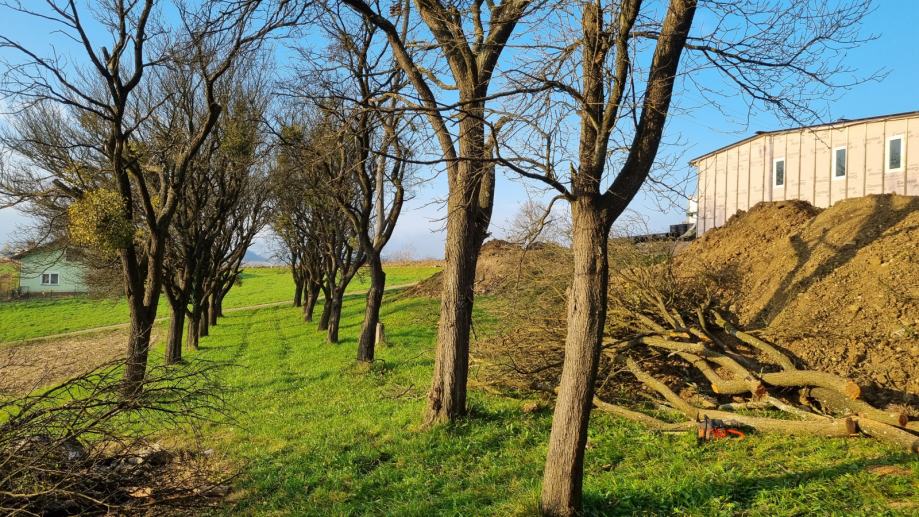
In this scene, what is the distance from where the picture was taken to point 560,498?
16.4ft

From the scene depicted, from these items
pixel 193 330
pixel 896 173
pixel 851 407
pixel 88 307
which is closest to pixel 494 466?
pixel 851 407

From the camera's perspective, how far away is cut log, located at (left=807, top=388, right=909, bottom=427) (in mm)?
6336

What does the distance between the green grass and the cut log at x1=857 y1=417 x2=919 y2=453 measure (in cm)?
12

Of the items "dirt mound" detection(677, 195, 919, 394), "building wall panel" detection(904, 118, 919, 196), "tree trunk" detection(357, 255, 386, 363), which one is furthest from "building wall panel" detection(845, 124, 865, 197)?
"tree trunk" detection(357, 255, 386, 363)

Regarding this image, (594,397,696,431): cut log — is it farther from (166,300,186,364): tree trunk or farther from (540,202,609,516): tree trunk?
(166,300,186,364): tree trunk

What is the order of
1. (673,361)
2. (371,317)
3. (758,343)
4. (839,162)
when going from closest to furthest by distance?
1. (758,343)
2. (673,361)
3. (371,317)
4. (839,162)

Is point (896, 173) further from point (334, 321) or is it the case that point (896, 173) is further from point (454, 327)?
point (334, 321)

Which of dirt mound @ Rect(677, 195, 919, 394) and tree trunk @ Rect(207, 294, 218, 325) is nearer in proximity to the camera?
dirt mound @ Rect(677, 195, 919, 394)

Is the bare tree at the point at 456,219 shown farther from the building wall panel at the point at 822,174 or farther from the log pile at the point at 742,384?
the building wall panel at the point at 822,174

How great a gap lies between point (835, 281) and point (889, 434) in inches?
169

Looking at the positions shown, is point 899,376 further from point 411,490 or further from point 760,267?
point 411,490

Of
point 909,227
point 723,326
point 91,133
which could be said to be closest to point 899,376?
point 723,326

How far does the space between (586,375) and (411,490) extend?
2.54 m

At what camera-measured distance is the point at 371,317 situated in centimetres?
1545
